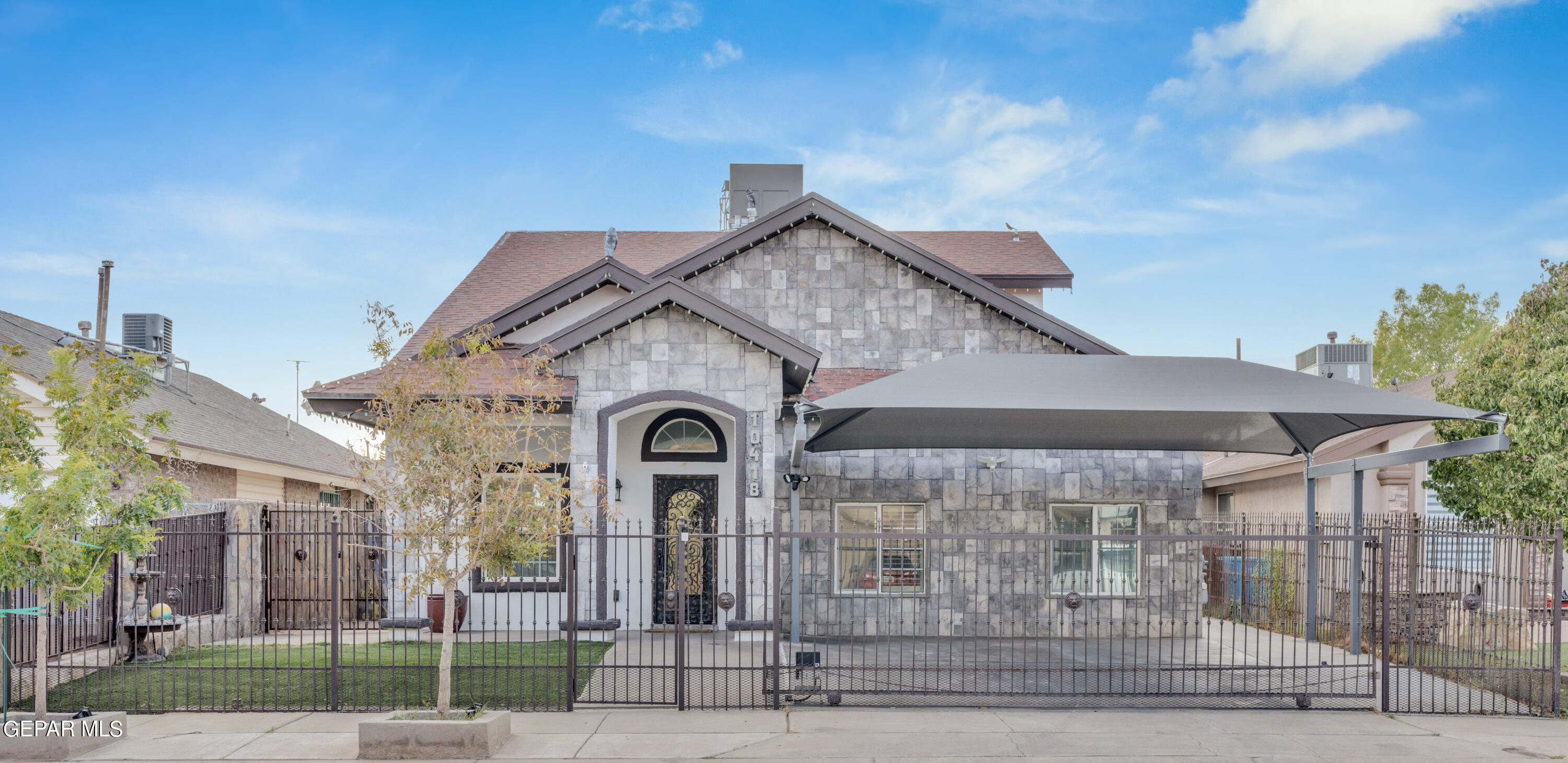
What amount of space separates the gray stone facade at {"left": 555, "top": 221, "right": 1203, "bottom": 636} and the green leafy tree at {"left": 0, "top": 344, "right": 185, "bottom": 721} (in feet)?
17.9

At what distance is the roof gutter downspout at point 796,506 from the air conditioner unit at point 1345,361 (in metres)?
15.5

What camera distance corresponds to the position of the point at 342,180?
18.8 meters

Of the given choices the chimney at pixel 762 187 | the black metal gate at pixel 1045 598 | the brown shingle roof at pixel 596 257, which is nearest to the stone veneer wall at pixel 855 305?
the brown shingle roof at pixel 596 257

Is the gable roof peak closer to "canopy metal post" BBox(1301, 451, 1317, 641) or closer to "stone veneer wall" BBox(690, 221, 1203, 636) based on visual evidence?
"stone veneer wall" BBox(690, 221, 1203, 636)

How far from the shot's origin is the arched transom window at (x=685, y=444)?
51.8ft

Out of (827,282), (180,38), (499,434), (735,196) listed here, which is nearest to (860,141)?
(735,196)

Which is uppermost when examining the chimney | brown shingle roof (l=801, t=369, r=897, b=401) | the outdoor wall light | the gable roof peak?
the chimney

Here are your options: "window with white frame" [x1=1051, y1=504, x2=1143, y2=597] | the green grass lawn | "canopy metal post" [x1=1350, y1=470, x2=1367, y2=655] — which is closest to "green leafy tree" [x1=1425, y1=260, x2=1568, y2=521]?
"canopy metal post" [x1=1350, y1=470, x2=1367, y2=655]

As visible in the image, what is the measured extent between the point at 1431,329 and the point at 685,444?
33105mm

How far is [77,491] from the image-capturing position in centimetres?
809

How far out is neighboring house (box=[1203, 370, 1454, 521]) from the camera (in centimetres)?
1797

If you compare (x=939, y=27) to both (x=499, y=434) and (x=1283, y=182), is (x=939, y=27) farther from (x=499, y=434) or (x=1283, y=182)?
(x=499, y=434)

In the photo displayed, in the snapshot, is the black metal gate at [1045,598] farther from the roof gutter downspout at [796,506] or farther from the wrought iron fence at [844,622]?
the roof gutter downspout at [796,506]

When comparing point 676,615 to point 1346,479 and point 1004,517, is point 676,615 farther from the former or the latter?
point 1346,479
